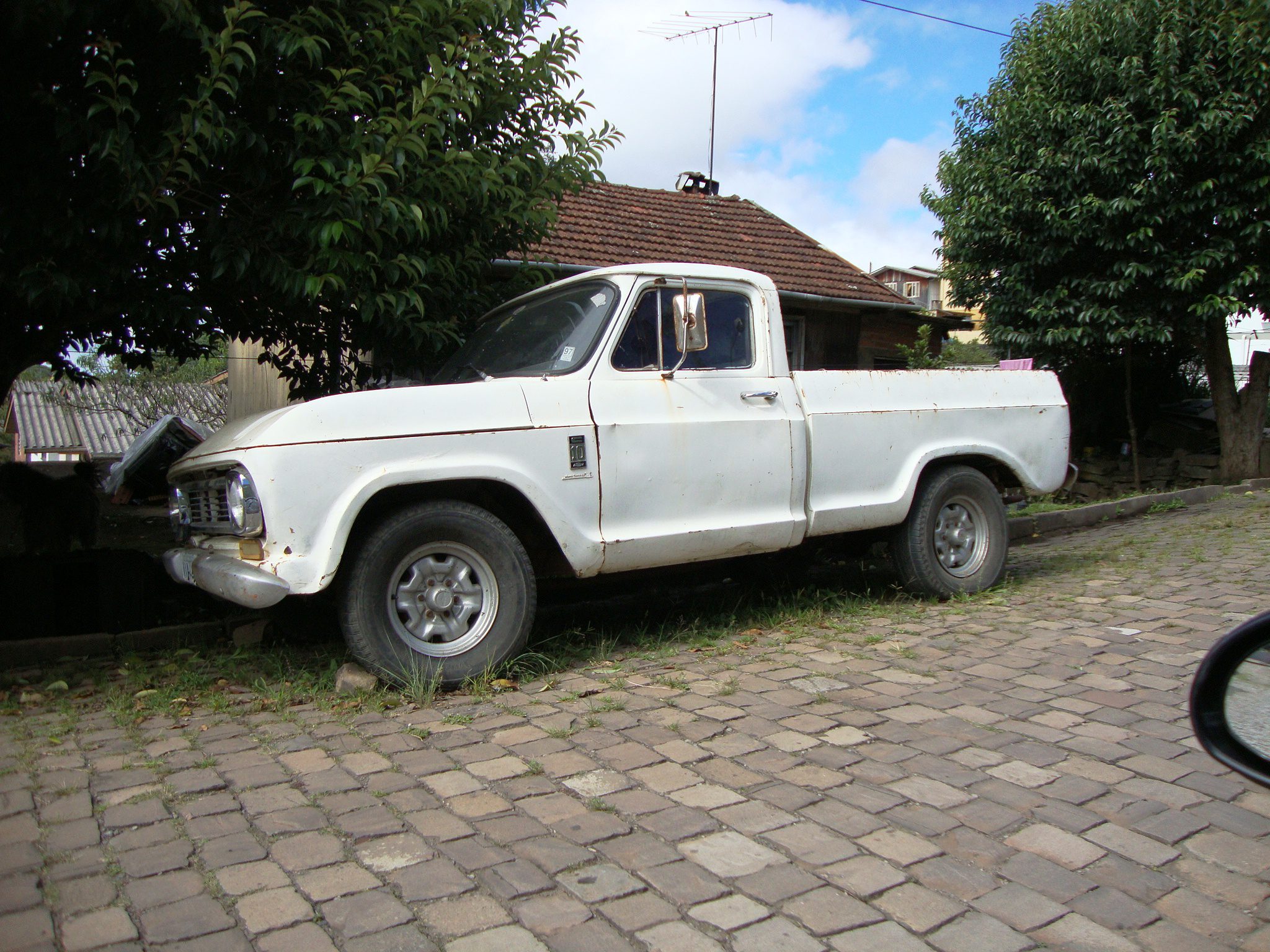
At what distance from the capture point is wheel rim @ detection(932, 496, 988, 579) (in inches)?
238

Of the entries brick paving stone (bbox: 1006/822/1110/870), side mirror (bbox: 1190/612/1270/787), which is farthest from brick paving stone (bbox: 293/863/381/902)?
side mirror (bbox: 1190/612/1270/787)

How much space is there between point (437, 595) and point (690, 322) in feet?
5.77

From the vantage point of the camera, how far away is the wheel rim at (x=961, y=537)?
6.05 m

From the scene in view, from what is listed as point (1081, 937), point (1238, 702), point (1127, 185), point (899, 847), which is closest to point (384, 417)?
point (899, 847)

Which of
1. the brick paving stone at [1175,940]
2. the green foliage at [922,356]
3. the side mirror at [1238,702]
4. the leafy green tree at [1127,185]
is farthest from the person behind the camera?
the green foliage at [922,356]

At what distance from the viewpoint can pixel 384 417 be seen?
4199 millimetres

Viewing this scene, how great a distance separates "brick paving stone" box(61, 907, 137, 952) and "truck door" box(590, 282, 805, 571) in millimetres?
2581

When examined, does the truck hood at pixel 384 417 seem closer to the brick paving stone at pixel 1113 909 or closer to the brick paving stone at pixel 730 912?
the brick paving stone at pixel 730 912

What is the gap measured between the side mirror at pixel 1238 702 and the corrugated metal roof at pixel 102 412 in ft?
56.1

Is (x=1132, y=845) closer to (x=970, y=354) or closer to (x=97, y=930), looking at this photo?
(x=97, y=930)

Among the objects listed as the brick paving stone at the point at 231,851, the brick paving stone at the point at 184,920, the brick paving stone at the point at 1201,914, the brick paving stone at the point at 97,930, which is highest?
the brick paving stone at the point at 231,851

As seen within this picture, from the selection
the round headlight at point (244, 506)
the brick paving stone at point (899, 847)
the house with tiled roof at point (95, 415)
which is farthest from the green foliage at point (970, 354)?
the house with tiled roof at point (95, 415)

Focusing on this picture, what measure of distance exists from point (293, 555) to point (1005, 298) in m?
11.3

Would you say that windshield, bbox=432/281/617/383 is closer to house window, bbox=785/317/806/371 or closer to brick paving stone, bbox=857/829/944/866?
brick paving stone, bbox=857/829/944/866
